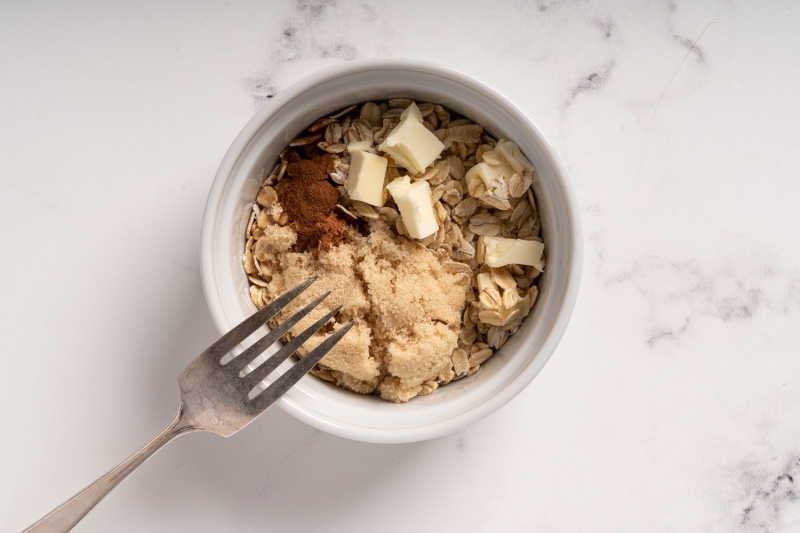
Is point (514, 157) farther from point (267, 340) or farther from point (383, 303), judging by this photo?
point (267, 340)

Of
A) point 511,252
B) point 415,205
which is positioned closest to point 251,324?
point 415,205

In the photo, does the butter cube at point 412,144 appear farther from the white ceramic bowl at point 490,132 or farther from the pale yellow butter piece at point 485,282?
the pale yellow butter piece at point 485,282

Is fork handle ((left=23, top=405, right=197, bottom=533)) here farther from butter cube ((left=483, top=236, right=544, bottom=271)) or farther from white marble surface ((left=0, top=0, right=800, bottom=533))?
butter cube ((left=483, top=236, right=544, bottom=271))

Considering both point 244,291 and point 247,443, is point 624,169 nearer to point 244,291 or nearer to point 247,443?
point 244,291

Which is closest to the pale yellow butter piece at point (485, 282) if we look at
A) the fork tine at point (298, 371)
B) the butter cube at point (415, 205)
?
the butter cube at point (415, 205)

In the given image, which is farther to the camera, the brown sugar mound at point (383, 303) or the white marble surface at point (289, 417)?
the white marble surface at point (289, 417)

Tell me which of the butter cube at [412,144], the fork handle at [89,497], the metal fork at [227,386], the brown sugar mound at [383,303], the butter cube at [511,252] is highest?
the butter cube at [412,144]

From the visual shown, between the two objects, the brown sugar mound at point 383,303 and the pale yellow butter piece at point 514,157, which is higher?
the pale yellow butter piece at point 514,157
